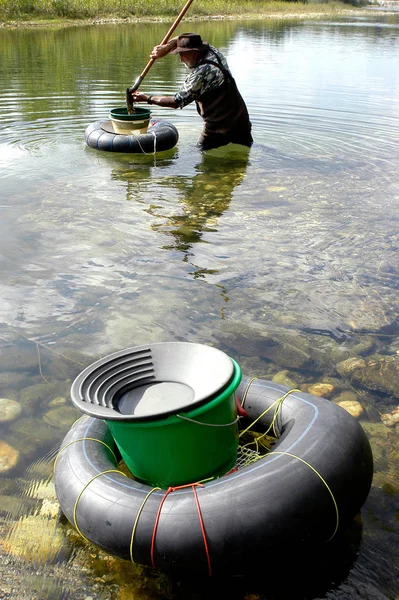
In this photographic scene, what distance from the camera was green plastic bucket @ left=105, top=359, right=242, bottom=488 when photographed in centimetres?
262

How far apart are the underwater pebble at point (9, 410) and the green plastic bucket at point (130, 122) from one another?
6.30 m

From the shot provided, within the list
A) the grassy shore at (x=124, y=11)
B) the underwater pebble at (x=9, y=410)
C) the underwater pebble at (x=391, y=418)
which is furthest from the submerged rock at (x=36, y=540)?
the grassy shore at (x=124, y=11)

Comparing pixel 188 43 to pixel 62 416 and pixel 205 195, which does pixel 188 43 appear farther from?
pixel 62 416

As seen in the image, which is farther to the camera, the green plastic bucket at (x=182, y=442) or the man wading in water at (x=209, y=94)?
the man wading in water at (x=209, y=94)

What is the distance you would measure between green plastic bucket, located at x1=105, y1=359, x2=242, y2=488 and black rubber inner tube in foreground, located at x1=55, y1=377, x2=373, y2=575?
16 centimetres

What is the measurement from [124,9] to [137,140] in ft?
99.9

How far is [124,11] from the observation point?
35156mm

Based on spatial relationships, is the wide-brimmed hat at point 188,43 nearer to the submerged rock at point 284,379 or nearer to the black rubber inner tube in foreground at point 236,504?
the submerged rock at point 284,379

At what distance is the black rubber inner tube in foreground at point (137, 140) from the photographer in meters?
9.05

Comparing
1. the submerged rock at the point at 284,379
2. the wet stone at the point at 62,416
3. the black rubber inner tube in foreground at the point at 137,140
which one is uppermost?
the black rubber inner tube in foreground at the point at 137,140

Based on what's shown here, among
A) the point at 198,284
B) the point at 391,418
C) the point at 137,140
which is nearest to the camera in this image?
the point at 391,418

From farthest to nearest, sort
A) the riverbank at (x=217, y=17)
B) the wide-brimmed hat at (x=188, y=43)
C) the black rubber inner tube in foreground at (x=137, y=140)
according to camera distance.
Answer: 1. the riverbank at (x=217, y=17)
2. the black rubber inner tube in foreground at (x=137, y=140)
3. the wide-brimmed hat at (x=188, y=43)

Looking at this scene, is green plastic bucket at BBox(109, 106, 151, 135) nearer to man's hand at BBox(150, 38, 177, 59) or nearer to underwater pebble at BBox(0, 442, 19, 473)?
man's hand at BBox(150, 38, 177, 59)

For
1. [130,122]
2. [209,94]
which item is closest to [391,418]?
[209,94]
